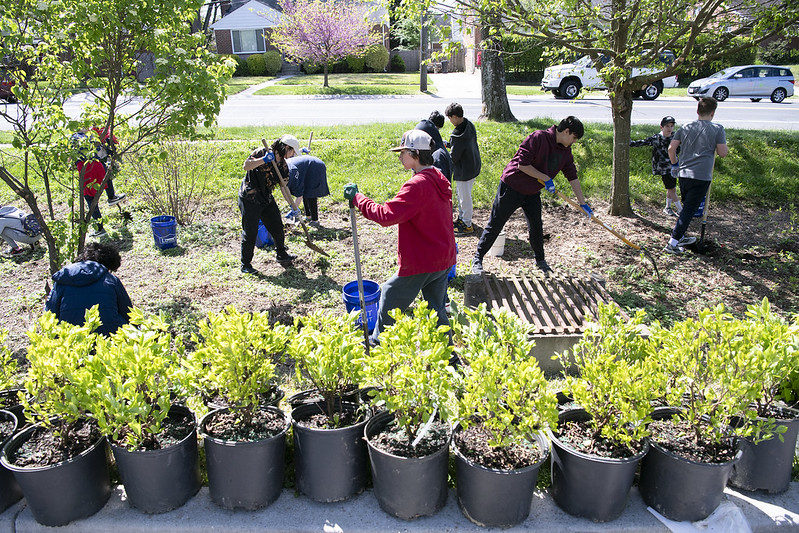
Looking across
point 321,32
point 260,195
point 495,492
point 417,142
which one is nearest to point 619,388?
point 495,492

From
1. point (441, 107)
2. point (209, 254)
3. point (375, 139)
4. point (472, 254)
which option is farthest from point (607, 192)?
point (441, 107)

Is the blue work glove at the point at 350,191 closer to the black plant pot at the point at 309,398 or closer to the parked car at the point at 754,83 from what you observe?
the black plant pot at the point at 309,398

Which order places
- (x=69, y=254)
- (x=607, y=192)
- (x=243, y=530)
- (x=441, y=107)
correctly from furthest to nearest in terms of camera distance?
(x=441, y=107) → (x=607, y=192) → (x=69, y=254) → (x=243, y=530)

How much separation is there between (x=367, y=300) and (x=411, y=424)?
6.61ft

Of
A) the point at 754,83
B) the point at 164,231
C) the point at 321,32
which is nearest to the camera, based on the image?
the point at 164,231

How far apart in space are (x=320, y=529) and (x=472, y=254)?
14.7ft

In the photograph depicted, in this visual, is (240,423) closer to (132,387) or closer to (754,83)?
(132,387)

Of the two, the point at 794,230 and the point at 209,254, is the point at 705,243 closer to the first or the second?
the point at 794,230

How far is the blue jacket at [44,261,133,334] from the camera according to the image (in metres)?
3.77

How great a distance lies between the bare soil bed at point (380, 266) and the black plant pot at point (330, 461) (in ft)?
7.49

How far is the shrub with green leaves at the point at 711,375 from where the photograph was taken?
105 inches

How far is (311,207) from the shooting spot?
7672mm

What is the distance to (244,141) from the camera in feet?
36.0

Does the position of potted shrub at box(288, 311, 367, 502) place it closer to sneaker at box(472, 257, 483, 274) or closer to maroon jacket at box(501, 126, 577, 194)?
sneaker at box(472, 257, 483, 274)
